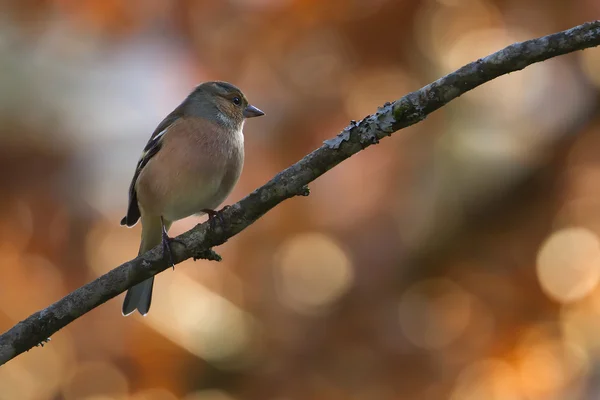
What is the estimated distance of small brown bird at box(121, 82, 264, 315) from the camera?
402 centimetres

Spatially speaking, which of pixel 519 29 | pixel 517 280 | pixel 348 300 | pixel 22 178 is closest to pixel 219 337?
pixel 348 300

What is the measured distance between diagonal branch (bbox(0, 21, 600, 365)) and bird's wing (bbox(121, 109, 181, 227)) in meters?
1.29

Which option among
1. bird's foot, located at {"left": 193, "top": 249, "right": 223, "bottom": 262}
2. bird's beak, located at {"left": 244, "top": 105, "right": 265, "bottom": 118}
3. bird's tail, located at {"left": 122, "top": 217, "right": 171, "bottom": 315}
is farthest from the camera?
bird's beak, located at {"left": 244, "top": 105, "right": 265, "bottom": 118}

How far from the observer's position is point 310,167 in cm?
283

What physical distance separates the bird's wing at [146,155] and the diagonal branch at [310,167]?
4.25 ft

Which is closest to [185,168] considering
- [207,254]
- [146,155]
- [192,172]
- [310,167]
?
[192,172]

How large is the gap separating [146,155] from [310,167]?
1861 mm

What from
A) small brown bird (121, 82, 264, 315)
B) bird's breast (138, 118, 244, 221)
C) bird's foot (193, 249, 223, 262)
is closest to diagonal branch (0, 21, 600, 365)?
bird's foot (193, 249, 223, 262)

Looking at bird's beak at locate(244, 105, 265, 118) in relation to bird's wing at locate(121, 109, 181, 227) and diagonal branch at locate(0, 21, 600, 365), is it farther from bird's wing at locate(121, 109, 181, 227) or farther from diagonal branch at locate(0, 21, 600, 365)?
diagonal branch at locate(0, 21, 600, 365)

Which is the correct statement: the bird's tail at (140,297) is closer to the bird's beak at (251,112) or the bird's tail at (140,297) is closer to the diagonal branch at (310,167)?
the bird's beak at (251,112)

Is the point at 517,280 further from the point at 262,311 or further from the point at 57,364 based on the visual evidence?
the point at 57,364

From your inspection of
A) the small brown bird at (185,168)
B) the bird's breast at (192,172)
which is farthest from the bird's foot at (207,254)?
the bird's breast at (192,172)

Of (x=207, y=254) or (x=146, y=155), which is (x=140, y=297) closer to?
(x=146, y=155)

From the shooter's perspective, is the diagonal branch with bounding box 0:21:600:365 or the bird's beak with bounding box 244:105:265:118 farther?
the bird's beak with bounding box 244:105:265:118
